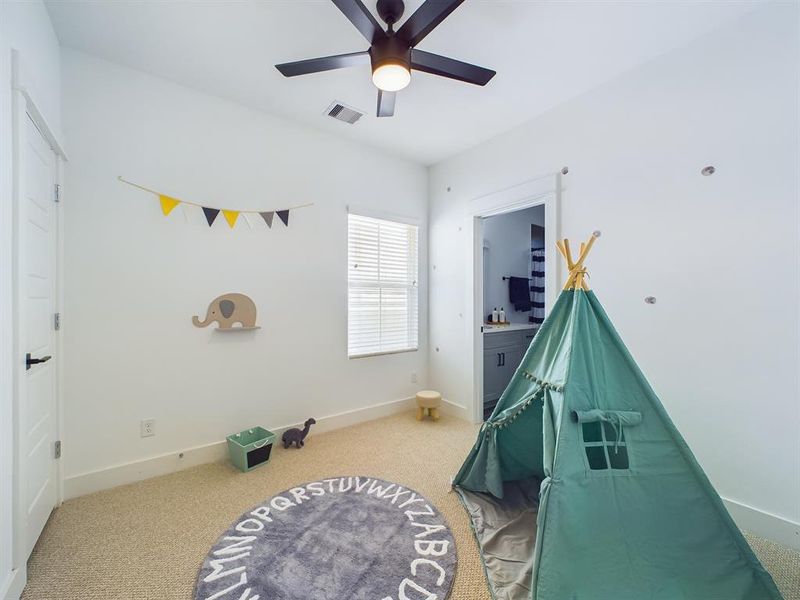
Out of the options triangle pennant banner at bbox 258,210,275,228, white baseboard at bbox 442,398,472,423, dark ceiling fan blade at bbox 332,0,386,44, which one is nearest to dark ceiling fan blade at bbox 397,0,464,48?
dark ceiling fan blade at bbox 332,0,386,44

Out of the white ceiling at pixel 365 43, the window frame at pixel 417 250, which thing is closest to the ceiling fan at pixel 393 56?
the white ceiling at pixel 365 43

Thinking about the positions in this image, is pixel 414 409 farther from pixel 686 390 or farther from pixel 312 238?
pixel 686 390

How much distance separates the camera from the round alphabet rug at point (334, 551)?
1.47 m

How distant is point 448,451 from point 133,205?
2.89 meters

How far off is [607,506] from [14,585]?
7.97ft

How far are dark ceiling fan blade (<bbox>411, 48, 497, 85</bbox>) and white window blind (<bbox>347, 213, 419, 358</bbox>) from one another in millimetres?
1715

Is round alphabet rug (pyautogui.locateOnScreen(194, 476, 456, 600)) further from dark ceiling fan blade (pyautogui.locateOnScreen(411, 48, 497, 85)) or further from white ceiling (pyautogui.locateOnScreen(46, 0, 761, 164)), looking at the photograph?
white ceiling (pyautogui.locateOnScreen(46, 0, 761, 164))

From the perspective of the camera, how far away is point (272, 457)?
2.65 metres

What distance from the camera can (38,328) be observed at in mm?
1749

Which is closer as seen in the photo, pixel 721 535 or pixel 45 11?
pixel 721 535

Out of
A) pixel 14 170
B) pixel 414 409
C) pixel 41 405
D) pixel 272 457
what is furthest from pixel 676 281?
pixel 41 405

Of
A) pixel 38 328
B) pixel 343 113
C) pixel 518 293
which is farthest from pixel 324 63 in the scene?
pixel 518 293

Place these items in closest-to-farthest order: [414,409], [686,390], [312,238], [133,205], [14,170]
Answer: [14,170] → [686,390] → [133,205] → [312,238] → [414,409]

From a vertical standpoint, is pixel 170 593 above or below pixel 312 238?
below
